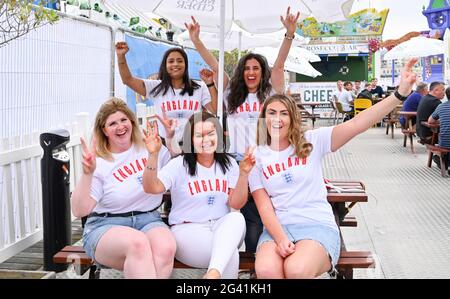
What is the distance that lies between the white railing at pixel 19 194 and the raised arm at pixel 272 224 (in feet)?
7.00

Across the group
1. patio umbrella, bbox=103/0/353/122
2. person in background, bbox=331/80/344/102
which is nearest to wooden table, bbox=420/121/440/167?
patio umbrella, bbox=103/0/353/122

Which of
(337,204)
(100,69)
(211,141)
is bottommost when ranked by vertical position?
(337,204)

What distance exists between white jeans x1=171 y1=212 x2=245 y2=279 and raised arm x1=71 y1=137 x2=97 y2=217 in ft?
1.69

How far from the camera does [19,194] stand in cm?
465

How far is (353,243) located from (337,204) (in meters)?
1.29

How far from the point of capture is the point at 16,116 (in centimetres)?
507

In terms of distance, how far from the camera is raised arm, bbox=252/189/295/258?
3.13m

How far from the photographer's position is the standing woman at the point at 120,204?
316 centimetres

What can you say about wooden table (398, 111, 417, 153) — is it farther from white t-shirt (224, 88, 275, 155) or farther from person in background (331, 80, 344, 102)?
white t-shirt (224, 88, 275, 155)

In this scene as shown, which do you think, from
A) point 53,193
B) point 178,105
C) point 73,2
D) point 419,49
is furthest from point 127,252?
point 419,49

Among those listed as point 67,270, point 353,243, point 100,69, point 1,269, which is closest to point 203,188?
point 67,270

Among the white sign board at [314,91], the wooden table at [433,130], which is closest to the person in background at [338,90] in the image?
the white sign board at [314,91]

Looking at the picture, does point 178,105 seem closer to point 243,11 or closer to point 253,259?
point 243,11

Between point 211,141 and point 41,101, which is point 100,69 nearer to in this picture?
point 41,101
